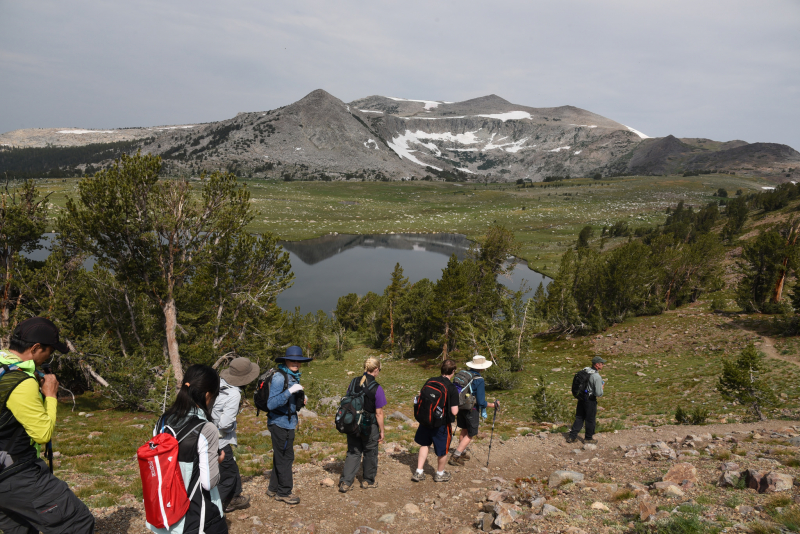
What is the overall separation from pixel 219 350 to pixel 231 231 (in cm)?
572

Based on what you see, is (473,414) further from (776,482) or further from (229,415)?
(229,415)

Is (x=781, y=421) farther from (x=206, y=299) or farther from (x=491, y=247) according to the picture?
(x=491, y=247)

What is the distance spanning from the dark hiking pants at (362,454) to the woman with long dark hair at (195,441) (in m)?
3.45

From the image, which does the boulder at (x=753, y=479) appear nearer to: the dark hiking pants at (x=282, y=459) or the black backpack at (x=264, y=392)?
the dark hiking pants at (x=282, y=459)

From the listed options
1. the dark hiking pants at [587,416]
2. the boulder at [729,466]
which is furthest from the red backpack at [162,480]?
the dark hiking pants at [587,416]

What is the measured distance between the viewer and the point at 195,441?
4035 mm

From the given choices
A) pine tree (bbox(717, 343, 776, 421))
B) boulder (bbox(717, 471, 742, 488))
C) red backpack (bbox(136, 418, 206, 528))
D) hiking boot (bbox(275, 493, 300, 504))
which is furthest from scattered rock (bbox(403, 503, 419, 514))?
pine tree (bbox(717, 343, 776, 421))

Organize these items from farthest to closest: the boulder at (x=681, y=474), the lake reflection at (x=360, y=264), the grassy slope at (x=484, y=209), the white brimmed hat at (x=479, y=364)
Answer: the grassy slope at (x=484, y=209)
the lake reflection at (x=360, y=264)
the white brimmed hat at (x=479, y=364)
the boulder at (x=681, y=474)

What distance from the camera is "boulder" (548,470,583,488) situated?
805 centimetres

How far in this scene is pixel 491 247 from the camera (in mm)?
44625

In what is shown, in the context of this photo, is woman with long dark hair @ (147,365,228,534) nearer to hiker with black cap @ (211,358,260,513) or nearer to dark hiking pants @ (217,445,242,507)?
hiker with black cap @ (211,358,260,513)

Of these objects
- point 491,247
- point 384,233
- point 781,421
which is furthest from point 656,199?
point 781,421

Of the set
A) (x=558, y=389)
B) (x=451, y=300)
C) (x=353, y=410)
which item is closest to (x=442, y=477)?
(x=353, y=410)

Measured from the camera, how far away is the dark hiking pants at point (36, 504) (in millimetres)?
3934
